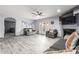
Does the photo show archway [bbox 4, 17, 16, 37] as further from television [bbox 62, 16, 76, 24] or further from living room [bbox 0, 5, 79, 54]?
television [bbox 62, 16, 76, 24]

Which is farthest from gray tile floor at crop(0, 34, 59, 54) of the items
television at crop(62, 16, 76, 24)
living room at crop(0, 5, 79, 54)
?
television at crop(62, 16, 76, 24)

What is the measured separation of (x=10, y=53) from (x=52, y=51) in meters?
0.66

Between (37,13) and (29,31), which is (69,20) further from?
(29,31)

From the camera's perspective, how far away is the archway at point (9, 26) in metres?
1.14

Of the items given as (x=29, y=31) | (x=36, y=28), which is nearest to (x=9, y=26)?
(x=29, y=31)

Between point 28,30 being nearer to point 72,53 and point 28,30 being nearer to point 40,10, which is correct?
point 40,10

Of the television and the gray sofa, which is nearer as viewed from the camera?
the television

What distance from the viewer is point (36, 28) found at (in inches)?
49.7

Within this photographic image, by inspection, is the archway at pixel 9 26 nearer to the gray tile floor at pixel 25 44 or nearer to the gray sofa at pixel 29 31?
the gray tile floor at pixel 25 44

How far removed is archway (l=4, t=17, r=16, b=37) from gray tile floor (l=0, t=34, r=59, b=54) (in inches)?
3.4

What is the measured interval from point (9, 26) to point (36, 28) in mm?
438

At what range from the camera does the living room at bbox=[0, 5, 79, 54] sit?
1096 millimetres

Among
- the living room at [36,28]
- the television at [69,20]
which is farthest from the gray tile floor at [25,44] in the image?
the television at [69,20]

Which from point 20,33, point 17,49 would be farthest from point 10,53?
point 20,33
